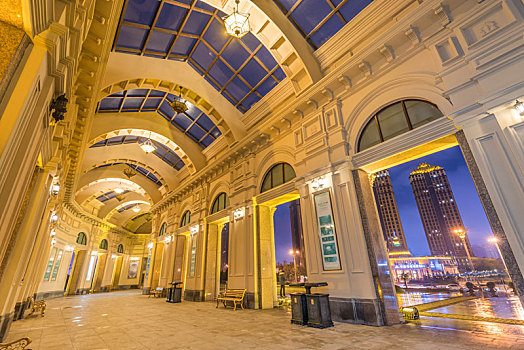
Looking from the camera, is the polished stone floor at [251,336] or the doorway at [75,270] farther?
the doorway at [75,270]

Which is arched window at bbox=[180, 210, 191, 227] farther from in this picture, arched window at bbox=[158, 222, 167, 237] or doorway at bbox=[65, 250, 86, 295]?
doorway at bbox=[65, 250, 86, 295]

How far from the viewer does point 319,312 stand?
17.8 feet

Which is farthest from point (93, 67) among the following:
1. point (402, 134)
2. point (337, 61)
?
point (402, 134)

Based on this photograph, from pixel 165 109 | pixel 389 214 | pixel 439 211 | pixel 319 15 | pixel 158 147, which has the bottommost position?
pixel 319 15

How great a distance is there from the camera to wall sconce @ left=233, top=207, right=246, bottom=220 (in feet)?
33.7

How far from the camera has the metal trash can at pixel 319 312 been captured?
537 centimetres

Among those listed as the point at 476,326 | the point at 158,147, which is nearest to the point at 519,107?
the point at 476,326

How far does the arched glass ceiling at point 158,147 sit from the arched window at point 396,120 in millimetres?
13086

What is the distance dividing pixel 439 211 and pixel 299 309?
227 feet

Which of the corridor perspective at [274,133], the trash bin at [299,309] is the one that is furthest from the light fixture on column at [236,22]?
the trash bin at [299,309]

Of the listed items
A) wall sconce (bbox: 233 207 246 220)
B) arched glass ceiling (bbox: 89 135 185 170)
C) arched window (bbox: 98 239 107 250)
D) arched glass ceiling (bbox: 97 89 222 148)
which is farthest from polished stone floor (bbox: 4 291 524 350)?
arched window (bbox: 98 239 107 250)

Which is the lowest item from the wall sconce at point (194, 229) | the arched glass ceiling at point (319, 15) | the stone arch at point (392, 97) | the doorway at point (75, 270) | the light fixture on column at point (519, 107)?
the doorway at point (75, 270)

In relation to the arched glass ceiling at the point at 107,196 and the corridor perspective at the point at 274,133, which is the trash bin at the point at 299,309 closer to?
the corridor perspective at the point at 274,133

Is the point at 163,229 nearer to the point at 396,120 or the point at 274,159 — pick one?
the point at 274,159
